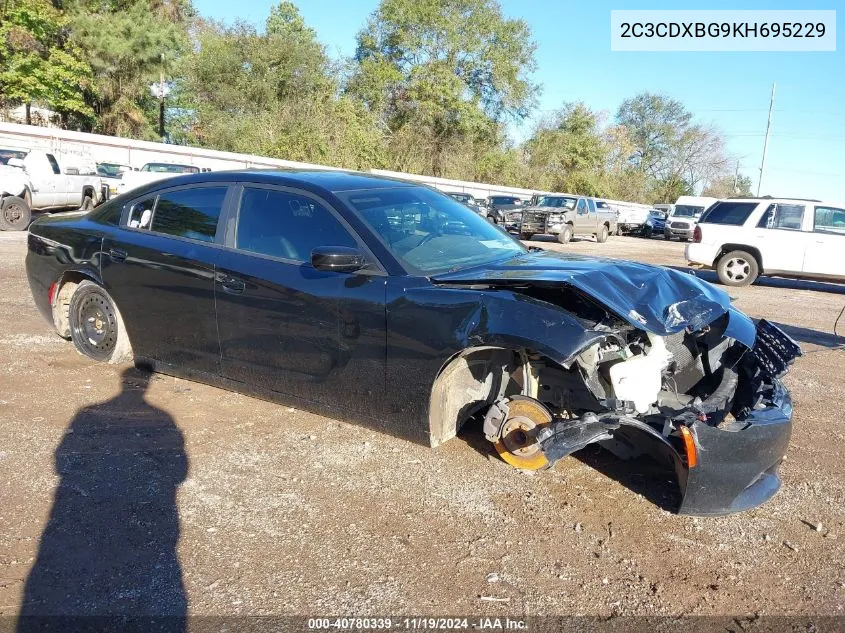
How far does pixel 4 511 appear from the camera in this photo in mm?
3080

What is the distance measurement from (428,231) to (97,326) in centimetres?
280

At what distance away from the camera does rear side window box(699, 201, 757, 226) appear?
13075 millimetres

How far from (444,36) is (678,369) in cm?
4942

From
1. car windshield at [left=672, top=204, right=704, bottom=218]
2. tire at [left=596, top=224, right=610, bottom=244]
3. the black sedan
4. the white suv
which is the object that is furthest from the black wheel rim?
car windshield at [left=672, top=204, right=704, bottom=218]

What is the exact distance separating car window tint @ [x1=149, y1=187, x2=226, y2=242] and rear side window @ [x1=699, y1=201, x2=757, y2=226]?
11365mm

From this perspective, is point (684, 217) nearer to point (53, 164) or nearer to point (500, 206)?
point (500, 206)

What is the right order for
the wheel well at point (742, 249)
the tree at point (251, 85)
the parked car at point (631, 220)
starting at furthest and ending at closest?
the tree at point (251, 85), the parked car at point (631, 220), the wheel well at point (742, 249)

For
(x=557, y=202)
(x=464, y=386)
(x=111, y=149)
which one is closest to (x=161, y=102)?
(x=111, y=149)

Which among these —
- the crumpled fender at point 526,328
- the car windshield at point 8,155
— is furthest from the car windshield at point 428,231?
the car windshield at point 8,155

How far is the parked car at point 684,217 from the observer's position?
107ft

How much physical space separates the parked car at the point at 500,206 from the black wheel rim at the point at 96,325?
2193cm

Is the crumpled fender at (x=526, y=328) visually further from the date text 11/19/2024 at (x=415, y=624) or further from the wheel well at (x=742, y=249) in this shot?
the wheel well at (x=742, y=249)

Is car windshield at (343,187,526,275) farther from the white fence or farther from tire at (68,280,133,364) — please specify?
the white fence

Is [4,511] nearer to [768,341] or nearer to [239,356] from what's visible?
[239,356]
